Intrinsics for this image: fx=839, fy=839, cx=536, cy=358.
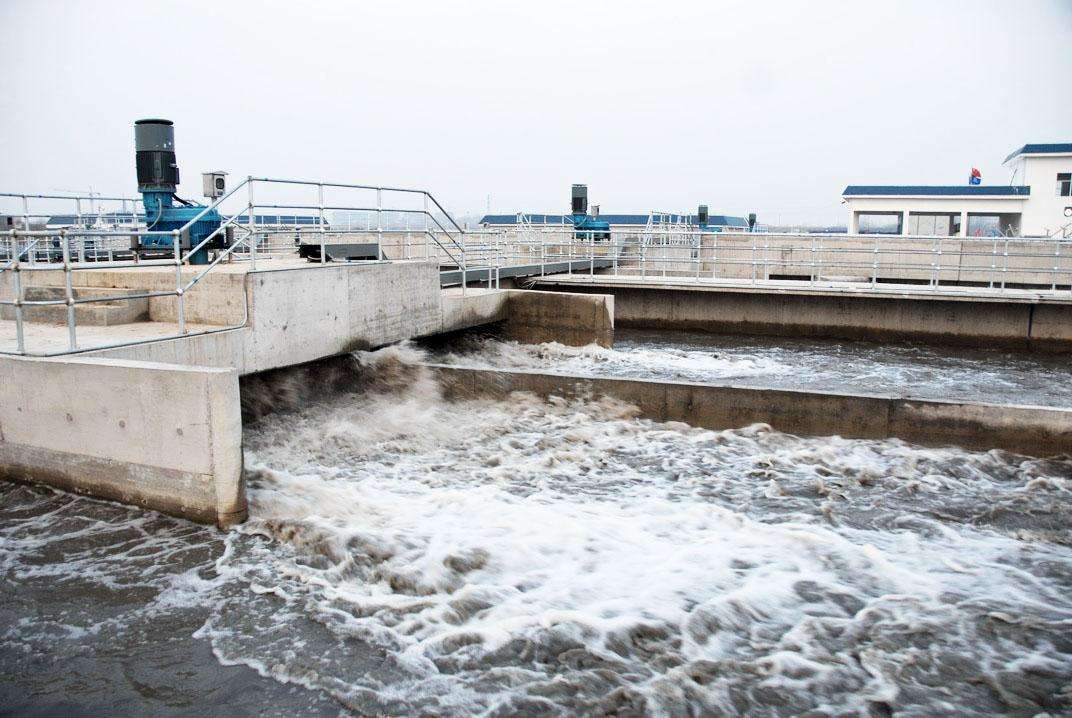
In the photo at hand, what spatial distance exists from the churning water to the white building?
2871cm

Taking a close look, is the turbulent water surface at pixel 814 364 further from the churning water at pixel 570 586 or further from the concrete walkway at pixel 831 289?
the churning water at pixel 570 586

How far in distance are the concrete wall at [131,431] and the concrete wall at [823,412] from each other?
5.36m

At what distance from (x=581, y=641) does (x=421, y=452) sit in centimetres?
473

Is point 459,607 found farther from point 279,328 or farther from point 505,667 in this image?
point 279,328

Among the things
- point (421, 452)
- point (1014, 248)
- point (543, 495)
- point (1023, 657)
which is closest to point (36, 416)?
point (421, 452)

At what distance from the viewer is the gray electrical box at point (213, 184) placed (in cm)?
1236

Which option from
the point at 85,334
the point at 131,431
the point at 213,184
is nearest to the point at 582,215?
the point at 213,184

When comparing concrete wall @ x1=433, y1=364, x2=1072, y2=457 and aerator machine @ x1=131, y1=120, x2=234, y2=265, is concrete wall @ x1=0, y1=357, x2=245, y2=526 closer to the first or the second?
aerator machine @ x1=131, y1=120, x2=234, y2=265

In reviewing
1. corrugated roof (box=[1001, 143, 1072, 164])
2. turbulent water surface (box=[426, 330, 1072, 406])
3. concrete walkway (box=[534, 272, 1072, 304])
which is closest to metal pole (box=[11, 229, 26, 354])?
turbulent water surface (box=[426, 330, 1072, 406])

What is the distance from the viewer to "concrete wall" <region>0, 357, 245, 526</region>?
22.6 ft

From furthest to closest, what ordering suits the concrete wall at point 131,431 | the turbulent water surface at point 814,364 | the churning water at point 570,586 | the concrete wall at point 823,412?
1. the turbulent water surface at point 814,364
2. the concrete wall at point 823,412
3. the concrete wall at point 131,431
4. the churning water at point 570,586

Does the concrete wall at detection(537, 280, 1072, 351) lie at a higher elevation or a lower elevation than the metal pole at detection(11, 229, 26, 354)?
lower

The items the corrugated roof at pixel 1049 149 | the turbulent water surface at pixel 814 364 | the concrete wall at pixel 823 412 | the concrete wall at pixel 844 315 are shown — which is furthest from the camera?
the corrugated roof at pixel 1049 149

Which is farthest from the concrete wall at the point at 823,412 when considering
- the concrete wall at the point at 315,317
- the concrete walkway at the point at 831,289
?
the concrete walkway at the point at 831,289
